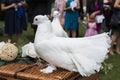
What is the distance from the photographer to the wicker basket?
2295mm

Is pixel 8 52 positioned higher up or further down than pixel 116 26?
higher up

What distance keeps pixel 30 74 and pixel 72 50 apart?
348 mm

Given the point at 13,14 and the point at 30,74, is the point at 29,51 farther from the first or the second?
the point at 13,14

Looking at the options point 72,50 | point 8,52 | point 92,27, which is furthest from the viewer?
point 92,27

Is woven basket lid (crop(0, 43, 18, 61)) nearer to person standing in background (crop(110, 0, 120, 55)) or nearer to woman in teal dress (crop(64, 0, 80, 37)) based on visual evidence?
person standing in background (crop(110, 0, 120, 55))

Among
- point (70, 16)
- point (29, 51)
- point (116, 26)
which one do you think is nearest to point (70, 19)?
point (70, 16)

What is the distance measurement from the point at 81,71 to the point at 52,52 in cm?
25

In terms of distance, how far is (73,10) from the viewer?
6.23 m

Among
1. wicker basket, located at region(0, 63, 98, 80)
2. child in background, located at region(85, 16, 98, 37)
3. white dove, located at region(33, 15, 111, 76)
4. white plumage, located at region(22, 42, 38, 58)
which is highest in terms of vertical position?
white dove, located at region(33, 15, 111, 76)

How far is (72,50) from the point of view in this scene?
2328 millimetres

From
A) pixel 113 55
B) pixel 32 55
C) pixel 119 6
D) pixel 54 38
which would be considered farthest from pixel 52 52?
pixel 113 55

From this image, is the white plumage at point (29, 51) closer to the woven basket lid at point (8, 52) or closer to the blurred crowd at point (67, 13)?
the woven basket lid at point (8, 52)

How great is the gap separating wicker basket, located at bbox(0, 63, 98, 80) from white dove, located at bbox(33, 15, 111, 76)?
0.06 metres

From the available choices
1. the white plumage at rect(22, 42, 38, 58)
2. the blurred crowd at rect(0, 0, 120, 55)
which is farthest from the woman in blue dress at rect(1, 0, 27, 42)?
the white plumage at rect(22, 42, 38, 58)
